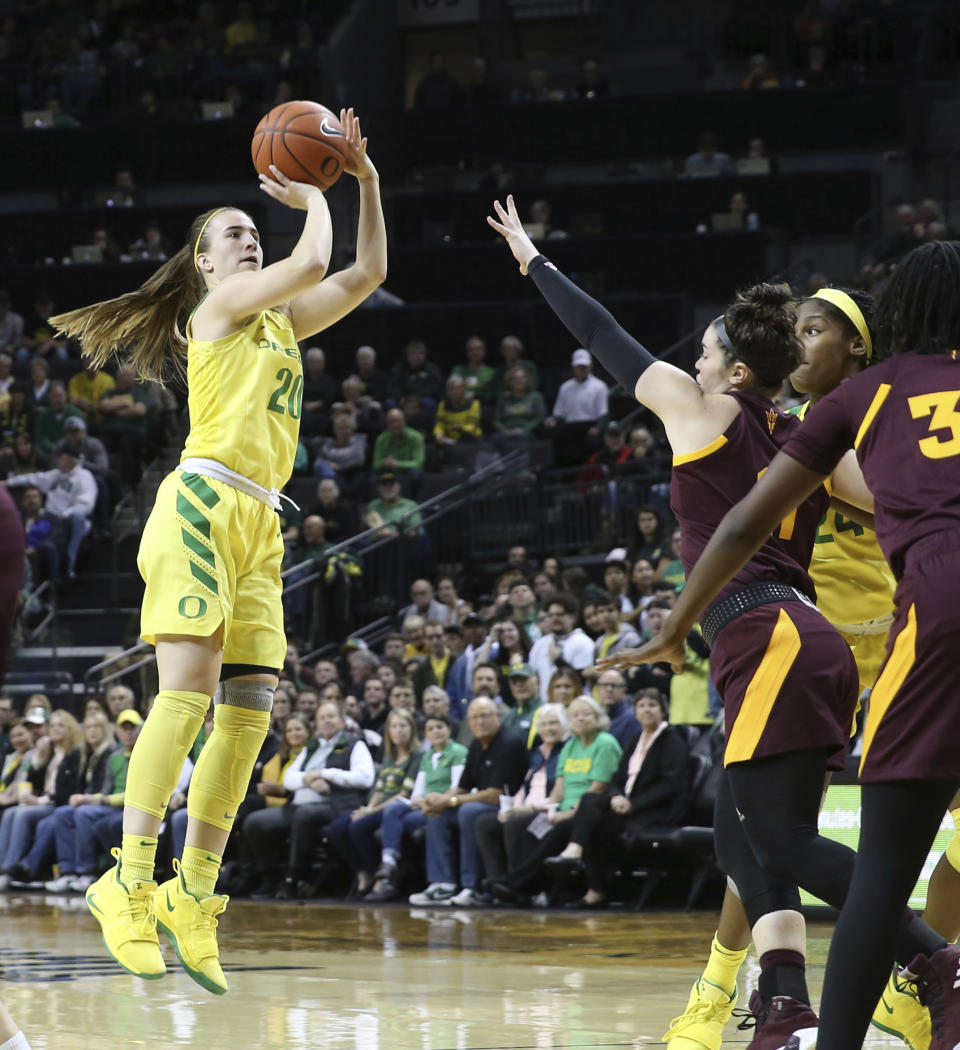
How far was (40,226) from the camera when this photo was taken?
70.3 feet

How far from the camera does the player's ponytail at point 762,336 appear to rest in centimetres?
425

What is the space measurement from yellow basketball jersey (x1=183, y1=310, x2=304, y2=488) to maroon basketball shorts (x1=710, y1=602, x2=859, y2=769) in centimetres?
165

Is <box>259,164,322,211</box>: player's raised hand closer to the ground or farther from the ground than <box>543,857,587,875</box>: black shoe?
farther from the ground

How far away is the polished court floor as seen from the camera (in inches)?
199

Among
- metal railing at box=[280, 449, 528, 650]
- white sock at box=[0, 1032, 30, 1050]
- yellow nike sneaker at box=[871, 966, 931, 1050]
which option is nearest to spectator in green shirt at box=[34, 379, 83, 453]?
metal railing at box=[280, 449, 528, 650]

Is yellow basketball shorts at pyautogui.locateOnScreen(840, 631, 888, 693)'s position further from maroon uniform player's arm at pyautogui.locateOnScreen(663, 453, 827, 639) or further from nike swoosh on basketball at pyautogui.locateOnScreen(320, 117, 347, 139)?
nike swoosh on basketball at pyautogui.locateOnScreen(320, 117, 347, 139)

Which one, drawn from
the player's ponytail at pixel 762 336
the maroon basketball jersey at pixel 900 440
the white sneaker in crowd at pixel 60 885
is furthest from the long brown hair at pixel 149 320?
the white sneaker in crowd at pixel 60 885

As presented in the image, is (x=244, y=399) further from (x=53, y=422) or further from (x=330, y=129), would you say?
(x=53, y=422)

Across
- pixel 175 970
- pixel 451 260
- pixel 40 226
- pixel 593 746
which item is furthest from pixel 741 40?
pixel 175 970

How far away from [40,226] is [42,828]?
10.8 meters

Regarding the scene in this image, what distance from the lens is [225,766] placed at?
198 inches

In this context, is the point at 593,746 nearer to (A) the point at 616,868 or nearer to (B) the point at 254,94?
(A) the point at 616,868

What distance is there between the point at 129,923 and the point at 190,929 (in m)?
0.19

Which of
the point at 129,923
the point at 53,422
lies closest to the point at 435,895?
the point at 129,923
